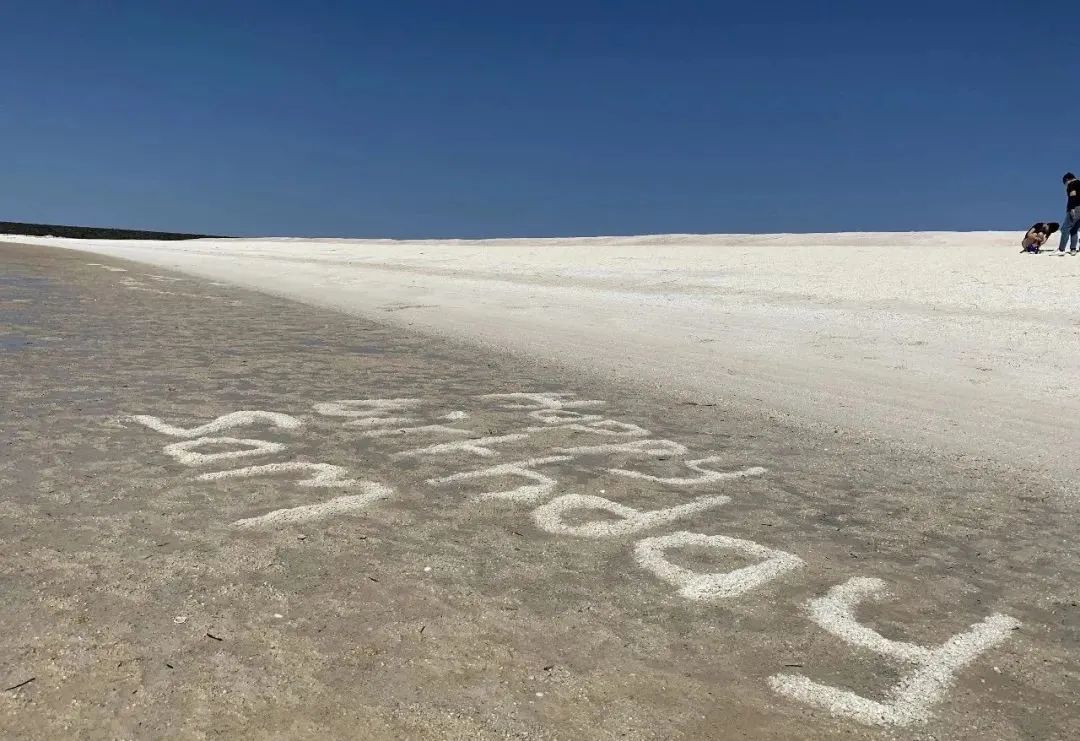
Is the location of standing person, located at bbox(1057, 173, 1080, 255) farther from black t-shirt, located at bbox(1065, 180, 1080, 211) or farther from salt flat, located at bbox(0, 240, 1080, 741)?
salt flat, located at bbox(0, 240, 1080, 741)

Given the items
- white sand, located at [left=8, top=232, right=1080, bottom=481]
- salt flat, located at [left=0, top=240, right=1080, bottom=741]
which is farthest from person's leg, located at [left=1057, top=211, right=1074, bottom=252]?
salt flat, located at [left=0, top=240, right=1080, bottom=741]

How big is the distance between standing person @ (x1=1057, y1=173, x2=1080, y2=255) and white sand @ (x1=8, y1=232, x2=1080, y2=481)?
1.05m

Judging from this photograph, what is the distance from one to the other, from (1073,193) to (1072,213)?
1.27 ft

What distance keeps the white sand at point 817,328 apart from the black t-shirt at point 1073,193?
4.31 ft

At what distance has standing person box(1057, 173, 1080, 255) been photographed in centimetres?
1628

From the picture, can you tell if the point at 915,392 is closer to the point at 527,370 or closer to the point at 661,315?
the point at 527,370

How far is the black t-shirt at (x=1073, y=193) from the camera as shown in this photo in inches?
640

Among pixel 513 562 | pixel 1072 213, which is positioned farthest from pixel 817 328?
pixel 1072 213

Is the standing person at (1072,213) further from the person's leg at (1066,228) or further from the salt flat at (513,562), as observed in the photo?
the salt flat at (513,562)

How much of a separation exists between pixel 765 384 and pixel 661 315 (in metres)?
4.40

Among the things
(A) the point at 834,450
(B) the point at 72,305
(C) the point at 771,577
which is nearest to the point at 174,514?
(C) the point at 771,577

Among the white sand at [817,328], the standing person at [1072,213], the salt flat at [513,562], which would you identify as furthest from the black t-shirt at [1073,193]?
the salt flat at [513,562]

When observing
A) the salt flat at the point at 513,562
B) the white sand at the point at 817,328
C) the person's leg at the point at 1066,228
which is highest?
the person's leg at the point at 1066,228

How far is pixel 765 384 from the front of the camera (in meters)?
6.79
